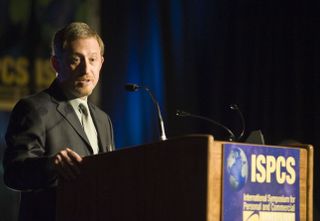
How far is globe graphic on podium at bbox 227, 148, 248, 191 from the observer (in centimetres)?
202

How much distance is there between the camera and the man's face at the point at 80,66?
2.64 meters

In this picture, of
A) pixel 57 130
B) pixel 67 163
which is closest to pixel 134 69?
pixel 57 130

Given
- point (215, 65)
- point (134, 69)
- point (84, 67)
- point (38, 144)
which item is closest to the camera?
point (38, 144)

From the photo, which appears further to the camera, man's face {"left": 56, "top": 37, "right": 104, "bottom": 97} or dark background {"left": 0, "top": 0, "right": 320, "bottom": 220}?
dark background {"left": 0, "top": 0, "right": 320, "bottom": 220}

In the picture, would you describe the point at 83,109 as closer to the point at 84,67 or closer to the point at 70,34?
the point at 84,67

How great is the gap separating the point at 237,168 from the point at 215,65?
4525mm

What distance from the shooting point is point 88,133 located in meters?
2.68

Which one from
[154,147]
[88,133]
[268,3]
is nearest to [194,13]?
[268,3]

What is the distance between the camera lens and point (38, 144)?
248 cm

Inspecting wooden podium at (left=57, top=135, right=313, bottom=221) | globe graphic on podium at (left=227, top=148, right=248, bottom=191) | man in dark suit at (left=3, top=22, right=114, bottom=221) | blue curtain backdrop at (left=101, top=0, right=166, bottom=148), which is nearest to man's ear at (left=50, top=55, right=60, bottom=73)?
man in dark suit at (left=3, top=22, right=114, bottom=221)

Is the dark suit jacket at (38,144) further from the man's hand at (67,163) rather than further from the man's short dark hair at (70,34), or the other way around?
the man's short dark hair at (70,34)

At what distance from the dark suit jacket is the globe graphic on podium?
60cm

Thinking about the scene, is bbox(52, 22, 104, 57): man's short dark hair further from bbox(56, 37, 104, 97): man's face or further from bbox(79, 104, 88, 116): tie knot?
bbox(79, 104, 88, 116): tie knot

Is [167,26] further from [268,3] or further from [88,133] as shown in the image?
[88,133]
